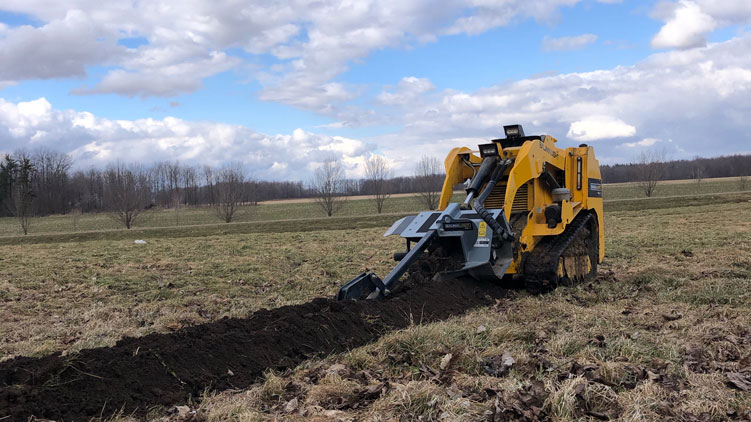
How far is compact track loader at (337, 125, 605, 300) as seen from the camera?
28.2 ft

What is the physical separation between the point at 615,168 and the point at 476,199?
98131mm

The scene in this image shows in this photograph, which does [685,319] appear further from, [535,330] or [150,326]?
[150,326]

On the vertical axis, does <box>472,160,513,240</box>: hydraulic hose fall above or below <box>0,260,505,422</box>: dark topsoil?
above

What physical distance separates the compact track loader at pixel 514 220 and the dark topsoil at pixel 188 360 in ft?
2.67

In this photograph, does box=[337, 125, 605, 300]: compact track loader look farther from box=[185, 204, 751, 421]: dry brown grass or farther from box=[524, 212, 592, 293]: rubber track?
box=[185, 204, 751, 421]: dry brown grass

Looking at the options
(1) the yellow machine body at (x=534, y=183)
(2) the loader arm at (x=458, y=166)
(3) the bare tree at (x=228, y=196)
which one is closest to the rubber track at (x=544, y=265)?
(1) the yellow machine body at (x=534, y=183)

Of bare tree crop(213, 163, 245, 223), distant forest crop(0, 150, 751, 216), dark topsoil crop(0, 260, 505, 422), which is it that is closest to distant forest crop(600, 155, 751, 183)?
distant forest crop(0, 150, 751, 216)

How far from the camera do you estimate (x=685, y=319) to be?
6895 millimetres

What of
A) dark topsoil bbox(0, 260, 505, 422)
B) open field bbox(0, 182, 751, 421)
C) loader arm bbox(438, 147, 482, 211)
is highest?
loader arm bbox(438, 147, 482, 211)

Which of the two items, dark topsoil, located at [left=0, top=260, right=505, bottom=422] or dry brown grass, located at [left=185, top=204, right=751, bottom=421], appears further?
dark topsoil, located at [left=0, top=260, right=505, bottom=422]

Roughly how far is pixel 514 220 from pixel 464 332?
426 cm

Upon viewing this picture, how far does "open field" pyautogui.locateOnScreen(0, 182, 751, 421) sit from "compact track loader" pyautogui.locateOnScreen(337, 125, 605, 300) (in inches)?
21.4

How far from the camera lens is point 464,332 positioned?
19.9ft

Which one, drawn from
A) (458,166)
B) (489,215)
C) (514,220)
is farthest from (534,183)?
(489,215)
